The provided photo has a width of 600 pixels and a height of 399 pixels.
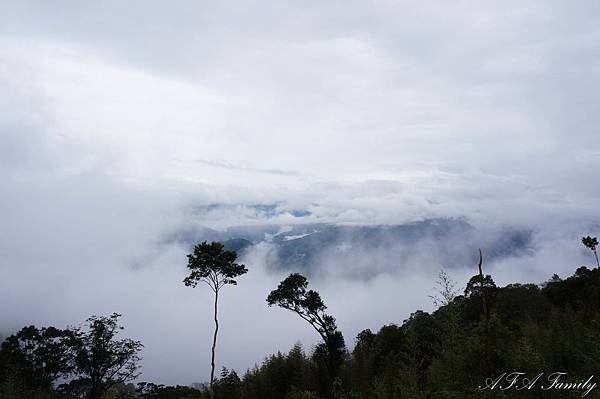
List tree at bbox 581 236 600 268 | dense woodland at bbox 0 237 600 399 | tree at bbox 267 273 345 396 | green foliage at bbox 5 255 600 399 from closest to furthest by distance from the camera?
1. dense woodland at bbox 0 237 600 399
2. green foliage at bbox 5 255 600 399
3. tree at bbox 267 273 345 396
4. tree at bbox 581 236 600 268

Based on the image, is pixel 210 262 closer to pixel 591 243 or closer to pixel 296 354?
pixel 296 354

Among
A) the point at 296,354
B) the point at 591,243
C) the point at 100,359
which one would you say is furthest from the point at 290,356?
the point at 591,243

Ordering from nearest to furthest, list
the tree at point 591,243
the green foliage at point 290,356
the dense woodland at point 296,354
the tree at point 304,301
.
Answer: the dense woodland at point 296,354
the green foliage at point 290,356
the tree at point 304,301
the tree at point 591,243

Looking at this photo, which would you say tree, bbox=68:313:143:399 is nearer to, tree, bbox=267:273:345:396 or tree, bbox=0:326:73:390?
tree, bbox=0:326:73:390

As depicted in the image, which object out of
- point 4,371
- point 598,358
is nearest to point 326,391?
point 598,358

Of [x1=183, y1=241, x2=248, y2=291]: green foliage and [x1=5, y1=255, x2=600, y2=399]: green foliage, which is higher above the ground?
[x1=183, y1=241, x2=248, y2=291]: green foliage

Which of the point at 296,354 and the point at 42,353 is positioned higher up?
the point at 42,353

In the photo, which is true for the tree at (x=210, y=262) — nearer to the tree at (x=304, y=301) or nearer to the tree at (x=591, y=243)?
the tree at (x=304, y=301)

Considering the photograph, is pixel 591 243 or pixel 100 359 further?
pixel 591 243

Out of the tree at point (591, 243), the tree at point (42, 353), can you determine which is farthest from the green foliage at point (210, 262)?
the tree at point (591, 243)

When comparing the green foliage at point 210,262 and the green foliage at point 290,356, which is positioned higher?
the green foliage at point 210,262

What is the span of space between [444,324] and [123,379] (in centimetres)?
4539

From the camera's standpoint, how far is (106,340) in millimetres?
47625

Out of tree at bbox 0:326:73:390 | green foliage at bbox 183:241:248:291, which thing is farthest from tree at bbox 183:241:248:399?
tree at bbox 0:326:73:390
